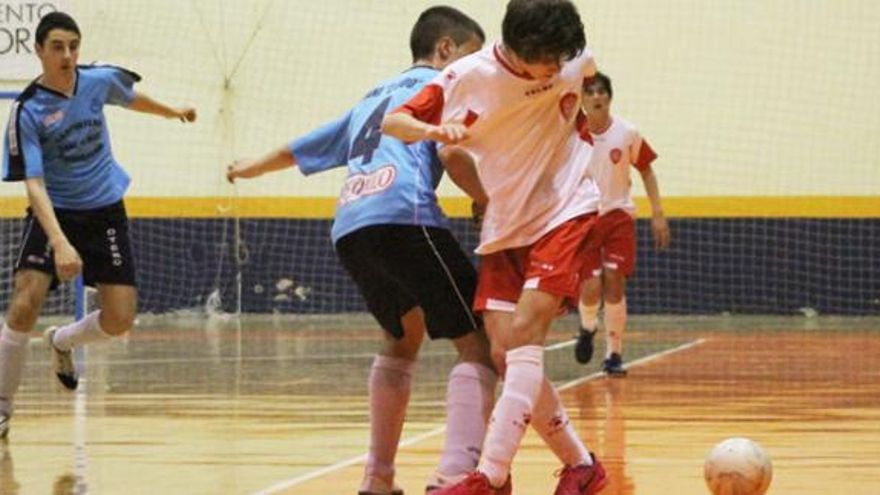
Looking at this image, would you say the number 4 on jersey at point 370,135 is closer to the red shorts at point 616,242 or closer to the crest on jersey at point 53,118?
the crest on jersey at point 53,118

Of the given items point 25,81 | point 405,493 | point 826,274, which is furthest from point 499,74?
point 826,274

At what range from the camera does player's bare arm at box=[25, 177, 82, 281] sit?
26.8 ft

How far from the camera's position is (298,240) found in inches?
719

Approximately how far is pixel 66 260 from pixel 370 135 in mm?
2410

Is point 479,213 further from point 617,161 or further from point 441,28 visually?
point 617,161

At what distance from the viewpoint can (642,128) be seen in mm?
17922

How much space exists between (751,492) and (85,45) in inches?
523

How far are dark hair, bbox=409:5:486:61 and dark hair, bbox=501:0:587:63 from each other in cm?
65

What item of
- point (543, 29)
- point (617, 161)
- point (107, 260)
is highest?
point (543, 29)

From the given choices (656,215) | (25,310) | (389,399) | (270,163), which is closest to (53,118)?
(25,310)

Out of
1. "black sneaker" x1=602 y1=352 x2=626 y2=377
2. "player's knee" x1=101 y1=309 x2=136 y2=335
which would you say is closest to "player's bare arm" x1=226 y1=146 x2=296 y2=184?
"player's knee" x1=101 y1=309 x2=136 y2=335

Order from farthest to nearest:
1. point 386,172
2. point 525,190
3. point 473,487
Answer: point 386,172 < point 525,190 < point 473,487

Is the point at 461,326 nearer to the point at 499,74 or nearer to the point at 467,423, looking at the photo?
the point at 467,423

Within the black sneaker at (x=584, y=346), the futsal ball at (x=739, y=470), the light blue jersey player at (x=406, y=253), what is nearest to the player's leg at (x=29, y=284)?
the light blue jersey player at (x=406, y=253)
